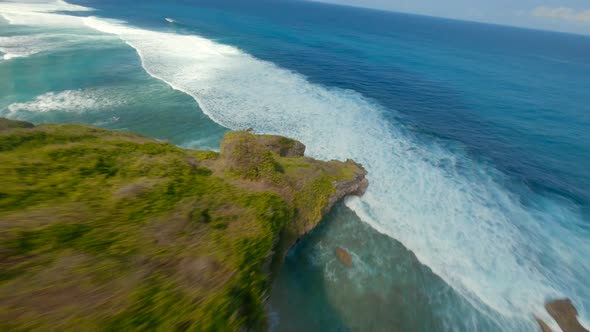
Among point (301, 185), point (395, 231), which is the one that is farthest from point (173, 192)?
point (395, 231)

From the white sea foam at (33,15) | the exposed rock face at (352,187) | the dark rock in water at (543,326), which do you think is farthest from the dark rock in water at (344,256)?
the white sea foam at (33,15)

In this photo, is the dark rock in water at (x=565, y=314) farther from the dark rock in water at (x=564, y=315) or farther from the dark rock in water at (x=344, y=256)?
the dark rock in water at (x=344, y=256)

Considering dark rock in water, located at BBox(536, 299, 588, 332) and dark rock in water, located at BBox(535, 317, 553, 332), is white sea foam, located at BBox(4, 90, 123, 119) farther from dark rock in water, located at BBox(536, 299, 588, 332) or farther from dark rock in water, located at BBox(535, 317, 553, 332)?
dark rock in water, located at BBox(536, 299, 588, 332)

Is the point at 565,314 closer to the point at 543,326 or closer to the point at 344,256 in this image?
the point at 543,326

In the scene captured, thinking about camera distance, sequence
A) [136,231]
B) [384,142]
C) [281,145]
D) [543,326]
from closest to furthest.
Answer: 1. [136,231]
2. [543,326]
3. [281,145]
4. [384,142]

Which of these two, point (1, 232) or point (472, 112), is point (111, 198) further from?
point (472, 112)

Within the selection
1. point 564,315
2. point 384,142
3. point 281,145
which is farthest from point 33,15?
point 564,315

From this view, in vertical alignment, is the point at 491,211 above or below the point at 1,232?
below
